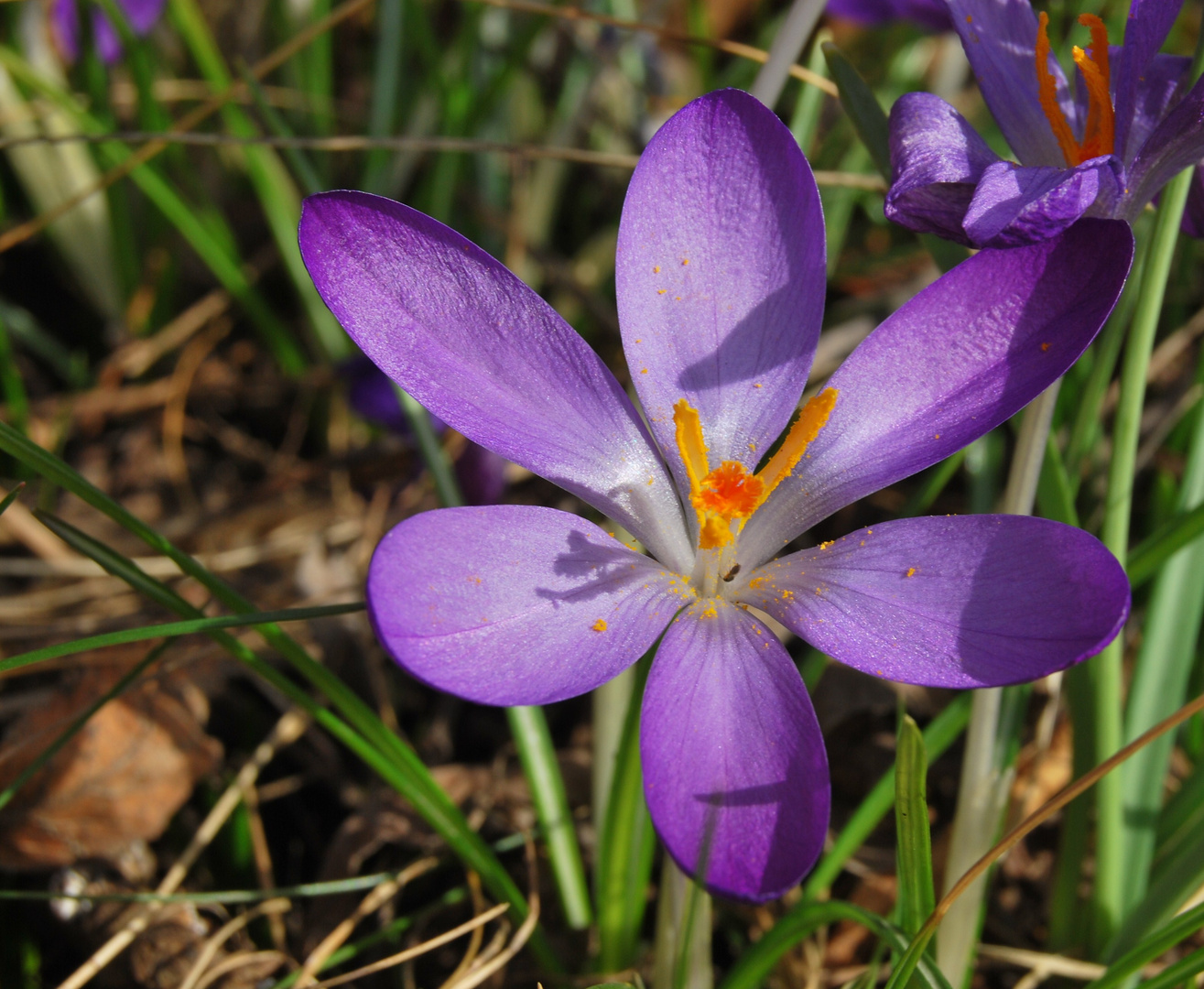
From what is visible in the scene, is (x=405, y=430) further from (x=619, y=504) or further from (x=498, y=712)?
→ (x=619, y=504)

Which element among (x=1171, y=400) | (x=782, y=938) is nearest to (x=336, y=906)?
(x=782, y=938)

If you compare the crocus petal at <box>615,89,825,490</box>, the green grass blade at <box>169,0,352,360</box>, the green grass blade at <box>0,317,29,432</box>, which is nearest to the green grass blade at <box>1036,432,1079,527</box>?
the crocus petal at <box>615,89,825,490</box>

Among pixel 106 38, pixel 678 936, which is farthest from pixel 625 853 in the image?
pixel 106 38

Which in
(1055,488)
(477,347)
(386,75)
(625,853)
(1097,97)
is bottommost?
(625,853)

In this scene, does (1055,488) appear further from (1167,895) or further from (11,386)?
(11,386)

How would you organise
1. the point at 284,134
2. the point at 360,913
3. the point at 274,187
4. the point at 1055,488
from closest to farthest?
1. the point at 1055,488
2. the point at 360,913
3. the point at 284,134
4. the point at 274,187

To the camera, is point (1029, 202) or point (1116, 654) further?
point (1116, 654)
